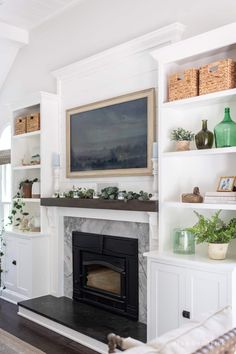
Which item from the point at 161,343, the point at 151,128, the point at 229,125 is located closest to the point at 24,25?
the point at 151,128

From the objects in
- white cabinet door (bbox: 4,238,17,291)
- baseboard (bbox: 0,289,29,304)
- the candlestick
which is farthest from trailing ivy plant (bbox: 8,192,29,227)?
the candlestick

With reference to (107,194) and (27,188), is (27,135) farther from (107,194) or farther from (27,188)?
(107,194)

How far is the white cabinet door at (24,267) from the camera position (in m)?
4.43

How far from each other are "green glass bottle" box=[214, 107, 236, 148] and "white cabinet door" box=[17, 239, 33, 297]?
105 inches

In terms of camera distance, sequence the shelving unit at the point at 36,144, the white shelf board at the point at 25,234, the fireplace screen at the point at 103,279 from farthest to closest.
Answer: the shelving unit at the point at 36,144 < the white shelf board at the point at 25,234 < the fireplace screen at the point at 103,279

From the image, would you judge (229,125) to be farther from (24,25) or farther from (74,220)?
(24,25)

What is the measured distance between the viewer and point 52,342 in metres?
3.51

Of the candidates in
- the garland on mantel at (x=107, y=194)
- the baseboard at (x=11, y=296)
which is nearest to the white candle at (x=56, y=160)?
the garland on mantel at (x=107, y=194)

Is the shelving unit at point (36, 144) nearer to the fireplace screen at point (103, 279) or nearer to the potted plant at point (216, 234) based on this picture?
the fireplace screen at point (103, 279)

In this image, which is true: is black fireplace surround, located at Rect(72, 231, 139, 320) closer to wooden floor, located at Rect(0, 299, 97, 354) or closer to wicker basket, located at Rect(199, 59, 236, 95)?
wooden floor, located at Rect(0, 299, 97, 354)

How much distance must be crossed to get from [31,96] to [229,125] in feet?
9.15

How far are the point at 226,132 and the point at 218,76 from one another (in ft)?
1.41

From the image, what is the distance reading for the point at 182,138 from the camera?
309 centimetres

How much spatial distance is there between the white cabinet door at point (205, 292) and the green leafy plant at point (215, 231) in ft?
0.87
